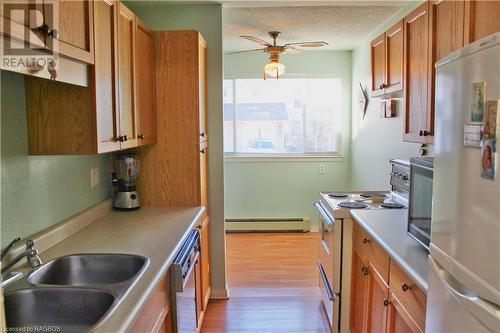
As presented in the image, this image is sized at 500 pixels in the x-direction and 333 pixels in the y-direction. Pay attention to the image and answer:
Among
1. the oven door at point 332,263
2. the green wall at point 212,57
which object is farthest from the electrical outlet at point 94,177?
the oven door at point 332,263

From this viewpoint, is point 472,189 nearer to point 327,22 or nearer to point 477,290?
point 477,290

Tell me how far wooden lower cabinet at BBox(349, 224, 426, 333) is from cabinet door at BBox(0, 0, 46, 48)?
1617mm

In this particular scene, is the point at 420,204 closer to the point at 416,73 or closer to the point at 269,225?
the point at 416,73

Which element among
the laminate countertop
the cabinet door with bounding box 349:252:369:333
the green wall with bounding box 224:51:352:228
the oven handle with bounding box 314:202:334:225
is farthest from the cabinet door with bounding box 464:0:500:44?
the green wall with bounding box 224:51:352:228

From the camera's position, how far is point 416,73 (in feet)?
6.73

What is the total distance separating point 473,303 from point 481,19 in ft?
3.45

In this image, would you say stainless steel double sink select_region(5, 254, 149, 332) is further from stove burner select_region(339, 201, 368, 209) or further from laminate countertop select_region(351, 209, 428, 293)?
stove burner select_region(339, 201, 368, 209)

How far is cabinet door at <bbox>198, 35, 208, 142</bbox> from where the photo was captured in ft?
9.17

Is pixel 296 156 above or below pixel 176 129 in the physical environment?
below

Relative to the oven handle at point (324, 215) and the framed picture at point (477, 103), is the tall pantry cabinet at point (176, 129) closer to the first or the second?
the oven handle at point (324, 215)

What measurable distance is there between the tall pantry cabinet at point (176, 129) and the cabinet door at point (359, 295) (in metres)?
1.07

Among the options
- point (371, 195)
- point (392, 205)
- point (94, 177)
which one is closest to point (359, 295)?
point (392, 205)

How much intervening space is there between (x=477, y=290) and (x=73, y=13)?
1634mm

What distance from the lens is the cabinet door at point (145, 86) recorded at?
2377mm
